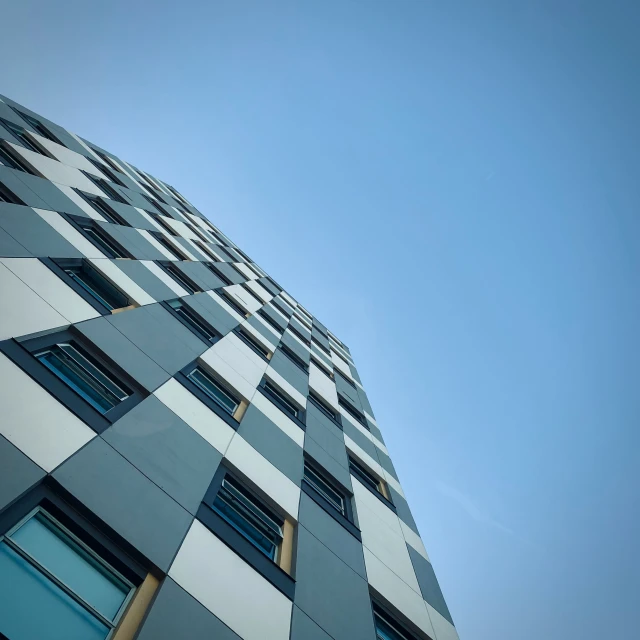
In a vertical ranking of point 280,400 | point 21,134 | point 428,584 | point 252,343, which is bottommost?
point 428,584

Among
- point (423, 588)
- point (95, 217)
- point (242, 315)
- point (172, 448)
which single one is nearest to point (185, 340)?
point (172, 448)

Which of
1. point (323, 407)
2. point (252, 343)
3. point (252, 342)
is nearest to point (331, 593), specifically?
point (323, 407)

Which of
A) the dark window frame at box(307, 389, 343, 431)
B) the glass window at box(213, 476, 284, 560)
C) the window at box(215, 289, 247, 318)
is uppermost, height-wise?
the window at box(215, 289, 247, 318)

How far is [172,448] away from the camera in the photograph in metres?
7.10

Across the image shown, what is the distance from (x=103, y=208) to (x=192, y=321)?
241 inches

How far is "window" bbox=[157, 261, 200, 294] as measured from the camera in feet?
47.7

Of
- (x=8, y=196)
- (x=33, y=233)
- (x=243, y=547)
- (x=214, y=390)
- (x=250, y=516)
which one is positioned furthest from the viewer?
(x=214, y=390)

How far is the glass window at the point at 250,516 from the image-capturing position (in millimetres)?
7441

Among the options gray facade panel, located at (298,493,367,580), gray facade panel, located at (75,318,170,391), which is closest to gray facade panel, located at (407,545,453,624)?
gray facade panel, located at (298,493,367,580)

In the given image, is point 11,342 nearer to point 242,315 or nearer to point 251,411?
point 251,411

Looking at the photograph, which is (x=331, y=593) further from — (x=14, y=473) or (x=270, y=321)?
(x=270, y=321)

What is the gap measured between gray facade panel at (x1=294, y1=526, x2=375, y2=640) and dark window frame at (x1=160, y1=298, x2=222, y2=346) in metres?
6.24

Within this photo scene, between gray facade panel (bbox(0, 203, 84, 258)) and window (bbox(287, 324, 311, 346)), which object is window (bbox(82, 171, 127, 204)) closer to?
gray facade panel (bbox(0, 203, 84, 258))

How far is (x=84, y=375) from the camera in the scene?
7152 mm
